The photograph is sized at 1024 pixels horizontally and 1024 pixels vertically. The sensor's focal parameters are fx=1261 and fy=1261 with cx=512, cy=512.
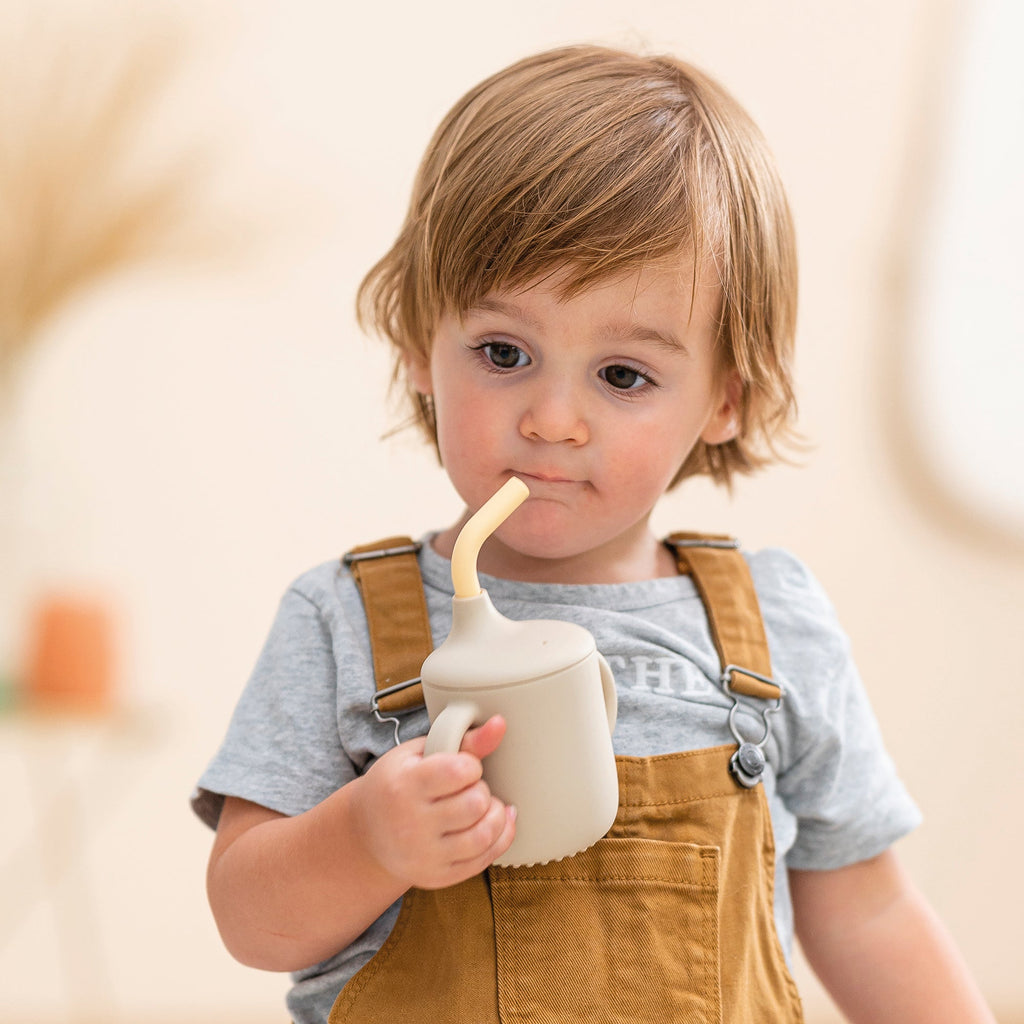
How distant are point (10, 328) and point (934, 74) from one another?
51.2 inches

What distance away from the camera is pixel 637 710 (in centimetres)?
79

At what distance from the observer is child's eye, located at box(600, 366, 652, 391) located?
0.77 m

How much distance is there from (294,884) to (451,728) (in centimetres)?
17

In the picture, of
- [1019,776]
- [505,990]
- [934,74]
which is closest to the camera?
[505,990]

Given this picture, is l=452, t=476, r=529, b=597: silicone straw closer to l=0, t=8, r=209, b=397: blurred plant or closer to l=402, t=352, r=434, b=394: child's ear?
l=402, t=352, r=434, b=394: child's ear

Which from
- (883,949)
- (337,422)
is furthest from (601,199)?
(337,422)

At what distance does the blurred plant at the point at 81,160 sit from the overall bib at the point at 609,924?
117 cm

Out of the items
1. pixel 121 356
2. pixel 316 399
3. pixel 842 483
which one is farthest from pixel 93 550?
pixel 842 483

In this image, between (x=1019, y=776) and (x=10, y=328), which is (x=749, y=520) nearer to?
(x=1019, y=776)

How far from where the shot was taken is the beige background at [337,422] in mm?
1696

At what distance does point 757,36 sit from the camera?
170 cm

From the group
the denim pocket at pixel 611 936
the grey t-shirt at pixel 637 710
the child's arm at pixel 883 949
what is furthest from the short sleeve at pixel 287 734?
the child's arm at pixel 883 949

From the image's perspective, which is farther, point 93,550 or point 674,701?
point 93,550

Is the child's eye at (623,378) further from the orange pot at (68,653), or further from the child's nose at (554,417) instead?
the orange pot at (68,653)
